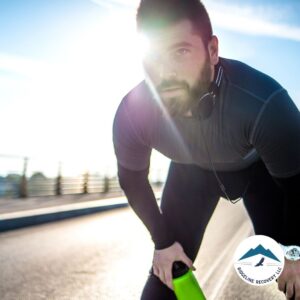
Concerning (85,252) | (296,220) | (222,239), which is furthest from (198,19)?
(222,239)

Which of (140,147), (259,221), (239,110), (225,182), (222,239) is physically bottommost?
(222,239)

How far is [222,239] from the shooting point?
6.97m

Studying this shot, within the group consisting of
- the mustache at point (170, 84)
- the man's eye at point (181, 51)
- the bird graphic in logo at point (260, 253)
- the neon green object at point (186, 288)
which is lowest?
the neon green object at point (186, 288)

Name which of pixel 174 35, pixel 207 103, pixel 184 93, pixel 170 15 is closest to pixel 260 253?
pixel 207 103

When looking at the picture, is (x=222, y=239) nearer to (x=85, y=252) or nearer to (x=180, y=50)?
(x=85, y=252)

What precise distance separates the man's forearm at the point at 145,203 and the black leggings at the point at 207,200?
0.16m

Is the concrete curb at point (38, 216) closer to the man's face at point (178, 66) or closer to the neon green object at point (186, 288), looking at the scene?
the neon green object at point (186, 288)

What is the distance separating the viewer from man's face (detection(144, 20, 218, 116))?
7.63ft

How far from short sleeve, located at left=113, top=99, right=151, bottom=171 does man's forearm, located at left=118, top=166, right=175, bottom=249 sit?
0.05m

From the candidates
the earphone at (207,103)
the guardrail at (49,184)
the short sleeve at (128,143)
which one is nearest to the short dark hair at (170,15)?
the earphone at (207,103)

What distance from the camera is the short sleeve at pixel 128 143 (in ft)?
8.37

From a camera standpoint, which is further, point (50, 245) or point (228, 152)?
point (50, 245)

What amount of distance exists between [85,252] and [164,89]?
383 centimetres

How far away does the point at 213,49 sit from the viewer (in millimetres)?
2510
